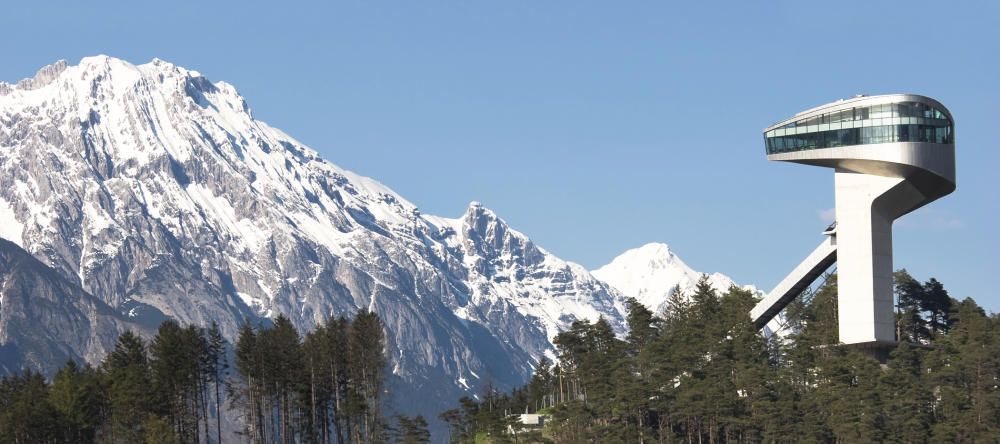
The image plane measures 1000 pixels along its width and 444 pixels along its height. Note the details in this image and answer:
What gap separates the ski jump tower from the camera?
630 feet

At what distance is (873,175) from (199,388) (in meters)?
85.5

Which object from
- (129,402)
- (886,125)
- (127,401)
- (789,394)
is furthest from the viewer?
(886,125)

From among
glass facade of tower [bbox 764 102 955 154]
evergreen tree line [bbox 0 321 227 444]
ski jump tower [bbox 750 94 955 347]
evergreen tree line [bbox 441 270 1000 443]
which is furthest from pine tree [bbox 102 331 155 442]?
glass facade of tower [bbox 764 102 955 154]

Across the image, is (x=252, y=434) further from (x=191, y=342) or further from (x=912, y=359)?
(x=912, y=359)

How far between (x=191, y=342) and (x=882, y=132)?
85.9 meters

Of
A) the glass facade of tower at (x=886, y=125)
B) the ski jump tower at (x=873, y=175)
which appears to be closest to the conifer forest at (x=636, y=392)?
the ski jump tower at (x=873, y=175)

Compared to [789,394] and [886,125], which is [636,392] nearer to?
[789,394]

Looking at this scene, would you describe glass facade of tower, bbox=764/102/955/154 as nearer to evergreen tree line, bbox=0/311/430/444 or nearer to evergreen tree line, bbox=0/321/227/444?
evergreen tree line, bbox=0/311/430/444

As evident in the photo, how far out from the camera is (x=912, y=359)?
190 m

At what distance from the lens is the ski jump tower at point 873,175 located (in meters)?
192

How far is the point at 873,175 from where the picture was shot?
644 ft

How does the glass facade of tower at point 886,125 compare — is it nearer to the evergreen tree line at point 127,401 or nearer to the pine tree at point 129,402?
the evergreen tree line at point 127,401

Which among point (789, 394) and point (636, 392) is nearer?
point (789, 394)

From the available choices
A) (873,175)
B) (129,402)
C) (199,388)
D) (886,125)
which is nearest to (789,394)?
(873,175)
